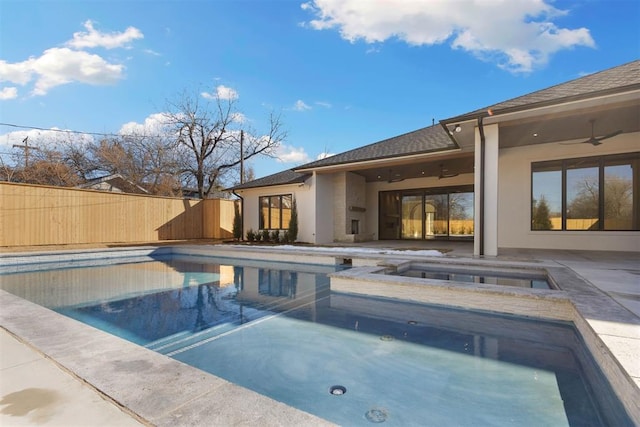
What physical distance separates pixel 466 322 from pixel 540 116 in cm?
490

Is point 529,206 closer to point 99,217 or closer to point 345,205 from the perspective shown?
point 345,205

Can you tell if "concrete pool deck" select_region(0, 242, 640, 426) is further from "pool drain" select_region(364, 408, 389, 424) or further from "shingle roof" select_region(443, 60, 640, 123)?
"shingle roof" select_region(443, 60, 640, 123)

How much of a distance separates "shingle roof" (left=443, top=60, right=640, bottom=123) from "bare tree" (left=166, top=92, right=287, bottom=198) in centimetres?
1770

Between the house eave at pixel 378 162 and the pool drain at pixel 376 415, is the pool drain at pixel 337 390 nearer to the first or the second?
the pool drain at pixel 376 415

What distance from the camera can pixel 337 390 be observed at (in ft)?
8.04

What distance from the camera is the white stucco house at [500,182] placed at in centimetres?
660

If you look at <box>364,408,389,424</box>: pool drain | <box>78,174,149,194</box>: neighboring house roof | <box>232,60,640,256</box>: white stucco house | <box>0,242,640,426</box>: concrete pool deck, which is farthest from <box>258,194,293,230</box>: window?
<box>78,174,149,194</box>: neighboring house roof

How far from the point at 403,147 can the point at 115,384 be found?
960 centimetres

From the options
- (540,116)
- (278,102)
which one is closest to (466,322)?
(540,116)

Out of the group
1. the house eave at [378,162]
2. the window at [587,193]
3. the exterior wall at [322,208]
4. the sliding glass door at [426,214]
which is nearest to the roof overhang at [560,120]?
the house eave at [378,162]

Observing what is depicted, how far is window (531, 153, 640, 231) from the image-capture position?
8.13 meters

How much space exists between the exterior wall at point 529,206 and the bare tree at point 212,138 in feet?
54.1

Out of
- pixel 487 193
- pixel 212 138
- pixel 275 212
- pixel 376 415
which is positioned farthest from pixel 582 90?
pixel 212 138

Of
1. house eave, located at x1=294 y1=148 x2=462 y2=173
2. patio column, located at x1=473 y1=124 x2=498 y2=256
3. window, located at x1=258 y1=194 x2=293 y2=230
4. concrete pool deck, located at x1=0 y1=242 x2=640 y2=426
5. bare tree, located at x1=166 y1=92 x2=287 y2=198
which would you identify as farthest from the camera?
bare tree, located at x1=166 y1=92 x2=287 y2=198
